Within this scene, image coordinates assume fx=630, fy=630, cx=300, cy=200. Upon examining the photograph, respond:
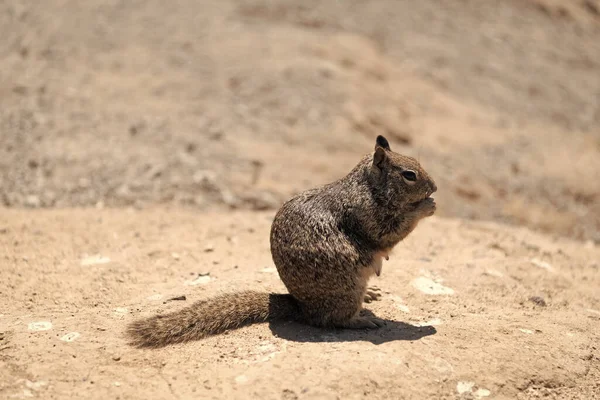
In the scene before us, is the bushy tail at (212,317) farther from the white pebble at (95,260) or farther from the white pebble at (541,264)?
the white pebble at (541,264)

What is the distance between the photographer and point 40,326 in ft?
18.1

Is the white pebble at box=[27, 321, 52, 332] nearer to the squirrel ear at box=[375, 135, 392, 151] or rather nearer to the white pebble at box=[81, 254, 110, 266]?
the white pebble at box=[81, 254, 110, 266]

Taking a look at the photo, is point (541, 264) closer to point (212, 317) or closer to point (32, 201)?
point (212, 317)

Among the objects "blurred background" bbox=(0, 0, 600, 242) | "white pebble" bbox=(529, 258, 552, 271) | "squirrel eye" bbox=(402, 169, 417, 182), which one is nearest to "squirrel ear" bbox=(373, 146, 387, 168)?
"squirrel eye" bbox=(402, 169, 417, 182)

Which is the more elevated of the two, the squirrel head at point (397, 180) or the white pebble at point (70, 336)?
the squirrel head at point (397, 180)

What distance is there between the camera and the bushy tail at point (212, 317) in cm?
529

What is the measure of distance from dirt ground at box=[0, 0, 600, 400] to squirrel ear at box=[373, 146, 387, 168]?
4.70 ft

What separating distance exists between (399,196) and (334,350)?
1.46 meters

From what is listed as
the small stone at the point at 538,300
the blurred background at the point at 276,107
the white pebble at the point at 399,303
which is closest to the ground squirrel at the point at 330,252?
the white pebble at the point at 399,303

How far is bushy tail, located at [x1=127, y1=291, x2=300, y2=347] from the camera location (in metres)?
5.29

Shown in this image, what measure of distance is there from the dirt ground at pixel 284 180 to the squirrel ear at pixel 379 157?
1.43m

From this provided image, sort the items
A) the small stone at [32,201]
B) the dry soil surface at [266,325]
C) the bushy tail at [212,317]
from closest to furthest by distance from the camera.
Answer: the dry soil surface at [266,325], the bushy tail at [212,317], the small stone at [32,201]

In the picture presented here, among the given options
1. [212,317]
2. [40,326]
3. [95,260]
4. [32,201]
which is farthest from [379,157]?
[32,201]

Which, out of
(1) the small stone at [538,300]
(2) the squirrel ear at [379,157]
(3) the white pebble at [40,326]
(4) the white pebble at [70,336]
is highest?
(2) the squirrel ear at [379,157]
